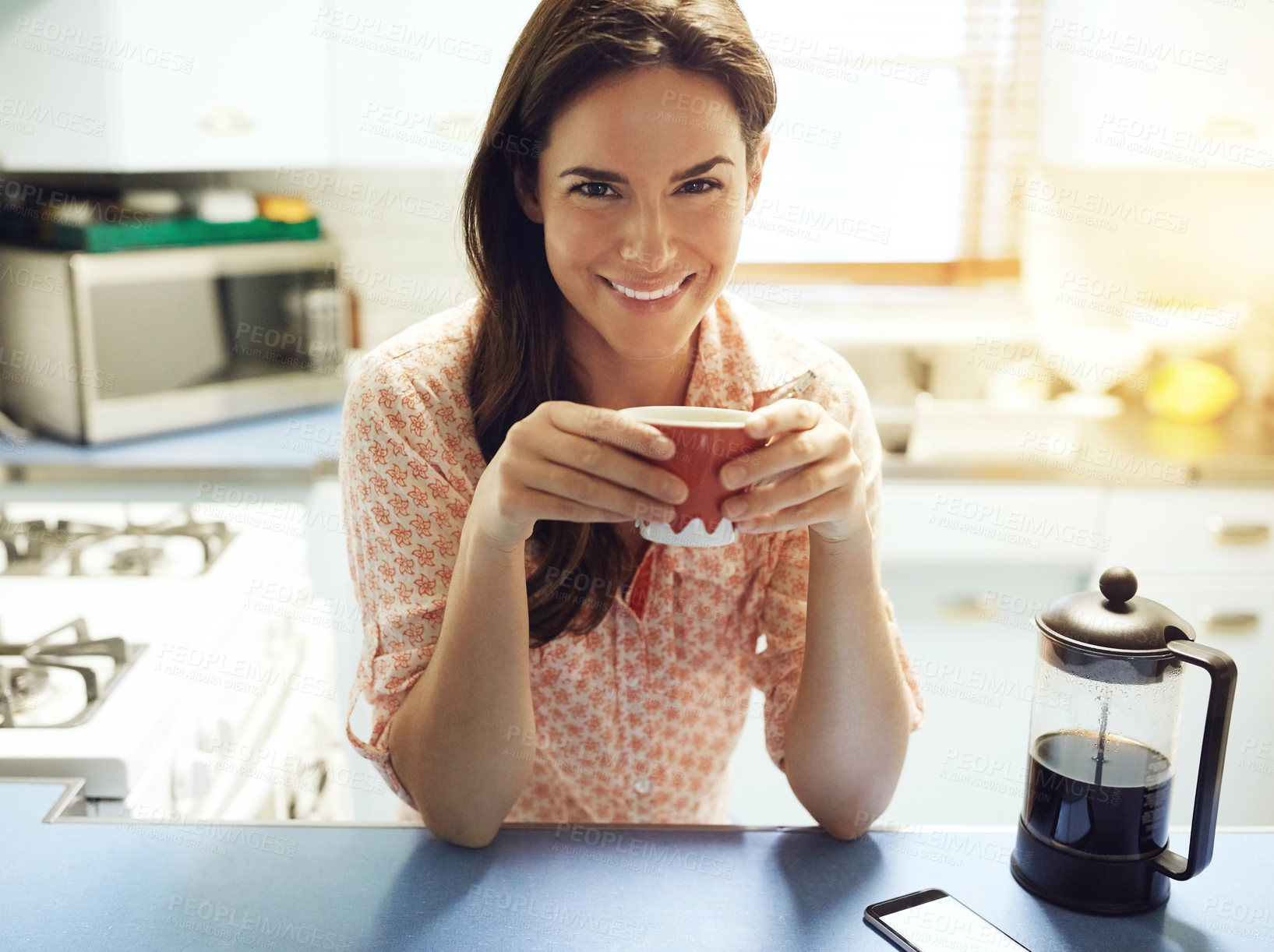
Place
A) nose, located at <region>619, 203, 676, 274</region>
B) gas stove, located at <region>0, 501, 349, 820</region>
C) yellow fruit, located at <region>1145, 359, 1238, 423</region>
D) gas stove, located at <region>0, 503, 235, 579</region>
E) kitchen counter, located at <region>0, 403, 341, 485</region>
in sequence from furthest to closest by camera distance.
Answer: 1. yellow fruit, located at <region>1145, 359, 1238, 423</region>
2. kitchen counter, located at <region>0, 403, 341, 485</region>
3. gas stove, located at <region>0, 503, 235, 579</region>
4. gas stove, located at <region>0, 501, 349, 820</region>
5. nose, located at <region>619, 203, 676, 274</region>

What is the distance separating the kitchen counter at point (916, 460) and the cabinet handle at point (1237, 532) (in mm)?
81

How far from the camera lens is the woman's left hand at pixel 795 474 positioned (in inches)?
31.8

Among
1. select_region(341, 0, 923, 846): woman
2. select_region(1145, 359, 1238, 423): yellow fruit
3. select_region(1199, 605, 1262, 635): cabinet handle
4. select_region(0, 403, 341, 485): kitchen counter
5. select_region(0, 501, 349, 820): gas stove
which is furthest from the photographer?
select_region(1145, 359, 1238, 423): yellow fruit

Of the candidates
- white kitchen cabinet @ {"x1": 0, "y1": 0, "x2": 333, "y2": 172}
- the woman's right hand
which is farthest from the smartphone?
white kitchen cabinet @ {"x1": 0, "y1": 0, "x2": 333, "y2": 172}

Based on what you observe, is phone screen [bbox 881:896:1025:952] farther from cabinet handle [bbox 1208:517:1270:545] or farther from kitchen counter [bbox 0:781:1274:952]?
cabinet handle [bbox 1208:517:1270:545]

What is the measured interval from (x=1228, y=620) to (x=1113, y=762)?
169cm

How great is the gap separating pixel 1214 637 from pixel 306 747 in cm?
181

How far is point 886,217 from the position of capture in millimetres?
2986

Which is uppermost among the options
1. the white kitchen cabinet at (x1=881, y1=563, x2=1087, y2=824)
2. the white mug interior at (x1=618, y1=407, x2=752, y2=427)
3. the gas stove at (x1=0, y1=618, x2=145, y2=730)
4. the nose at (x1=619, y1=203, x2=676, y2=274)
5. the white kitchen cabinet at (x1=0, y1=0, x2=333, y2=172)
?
the white kitchen cabinet at (x1=0, y1=0, x2=333, y2=172)

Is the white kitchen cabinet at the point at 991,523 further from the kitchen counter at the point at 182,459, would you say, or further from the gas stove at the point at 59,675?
the gas stove at the point at 59,675

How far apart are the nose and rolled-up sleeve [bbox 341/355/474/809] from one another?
251 millimetres

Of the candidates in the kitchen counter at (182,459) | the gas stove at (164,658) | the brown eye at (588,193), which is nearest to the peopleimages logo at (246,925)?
the gas stove at (164,658)

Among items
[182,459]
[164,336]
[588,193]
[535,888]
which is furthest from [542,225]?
[164,336]

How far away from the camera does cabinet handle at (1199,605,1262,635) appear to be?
92.6 inches
